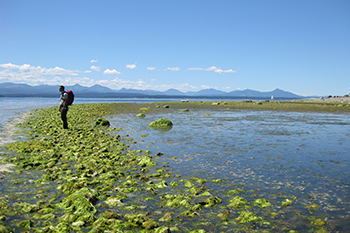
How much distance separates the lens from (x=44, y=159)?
1135cm

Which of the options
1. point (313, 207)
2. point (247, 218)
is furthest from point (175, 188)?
point (313, 207)

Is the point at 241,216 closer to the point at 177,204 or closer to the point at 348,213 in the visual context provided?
the point at 177,204

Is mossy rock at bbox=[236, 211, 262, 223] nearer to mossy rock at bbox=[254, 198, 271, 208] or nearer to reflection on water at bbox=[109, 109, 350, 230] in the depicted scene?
mossy rock at bbox=[254, 198, 271, 208]

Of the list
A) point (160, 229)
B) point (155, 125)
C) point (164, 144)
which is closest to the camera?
point (160, 229)

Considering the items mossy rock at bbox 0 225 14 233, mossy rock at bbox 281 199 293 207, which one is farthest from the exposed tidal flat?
mossy rock at bbox 0 225 14 233

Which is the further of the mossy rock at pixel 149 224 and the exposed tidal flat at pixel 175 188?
the exposed tidal flat at pixel 175 188

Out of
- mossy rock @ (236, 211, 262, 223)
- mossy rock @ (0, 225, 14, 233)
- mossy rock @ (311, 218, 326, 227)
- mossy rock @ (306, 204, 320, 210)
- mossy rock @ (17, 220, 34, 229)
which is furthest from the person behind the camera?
mossy rock @ (306, 204, 320, 210)

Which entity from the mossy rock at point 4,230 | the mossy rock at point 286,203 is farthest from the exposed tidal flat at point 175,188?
the mossy rock at point 4,230

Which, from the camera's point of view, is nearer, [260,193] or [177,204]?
[177,204]

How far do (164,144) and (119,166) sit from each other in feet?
17.2

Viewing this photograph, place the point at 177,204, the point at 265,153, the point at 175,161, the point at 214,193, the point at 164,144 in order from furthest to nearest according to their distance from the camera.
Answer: the point at 164,144, the point at 265,153, the point at 175,161, the point at 214,193, the point at 177,204

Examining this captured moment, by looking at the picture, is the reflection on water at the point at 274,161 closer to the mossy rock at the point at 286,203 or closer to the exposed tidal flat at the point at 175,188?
the exposed tidal flat at the point at 175,188

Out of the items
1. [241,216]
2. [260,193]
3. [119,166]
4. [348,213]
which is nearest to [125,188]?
[119,166]

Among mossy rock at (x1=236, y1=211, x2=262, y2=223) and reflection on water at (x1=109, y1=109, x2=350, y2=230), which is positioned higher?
reflection on water at (x1=109, y1=109, x2=350, y2=230)
